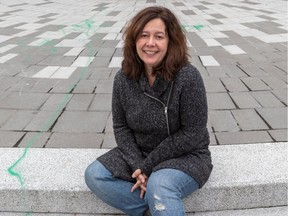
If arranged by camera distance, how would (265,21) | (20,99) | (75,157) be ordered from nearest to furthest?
(75,157) < (20,99) < (265,21)

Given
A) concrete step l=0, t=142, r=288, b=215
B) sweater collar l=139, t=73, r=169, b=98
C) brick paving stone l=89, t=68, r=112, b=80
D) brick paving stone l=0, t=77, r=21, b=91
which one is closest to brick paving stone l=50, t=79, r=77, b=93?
brick paving stone l=89, t=68, r=112, b=80

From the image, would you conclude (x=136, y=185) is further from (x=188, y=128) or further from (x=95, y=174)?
(x=188, y=128)

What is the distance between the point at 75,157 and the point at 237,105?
65.7 inches

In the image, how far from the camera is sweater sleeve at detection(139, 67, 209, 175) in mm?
1896

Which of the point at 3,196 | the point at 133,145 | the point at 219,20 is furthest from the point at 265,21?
the point at 3,196

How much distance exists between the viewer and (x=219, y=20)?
756 centimetres

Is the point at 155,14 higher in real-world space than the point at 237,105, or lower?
higher

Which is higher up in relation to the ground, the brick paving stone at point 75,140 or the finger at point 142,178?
the finger at point 142,178

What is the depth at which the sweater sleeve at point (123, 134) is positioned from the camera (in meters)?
2.05

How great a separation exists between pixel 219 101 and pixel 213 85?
0.43 metres

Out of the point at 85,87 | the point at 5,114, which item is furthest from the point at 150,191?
the point at 85,87

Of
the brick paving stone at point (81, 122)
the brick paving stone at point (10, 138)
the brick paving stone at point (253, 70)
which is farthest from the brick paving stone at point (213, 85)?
the brick paving stone at point (10, 138)

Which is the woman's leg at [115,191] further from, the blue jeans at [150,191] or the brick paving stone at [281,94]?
the brick paving stone at [281,94]

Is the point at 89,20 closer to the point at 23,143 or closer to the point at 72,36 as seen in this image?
the point at 72,36
